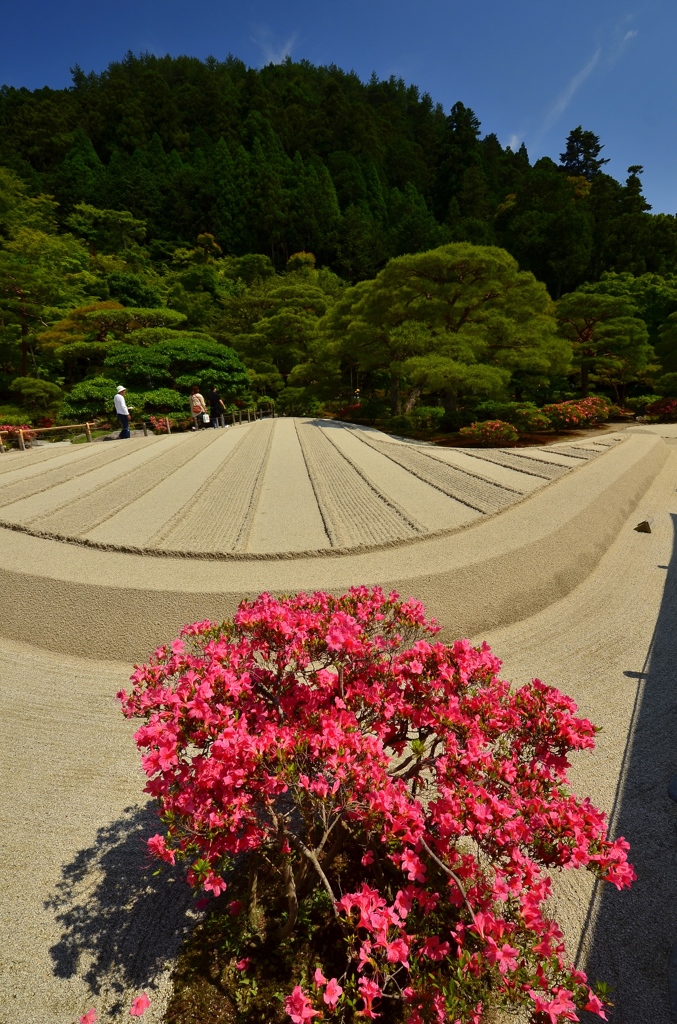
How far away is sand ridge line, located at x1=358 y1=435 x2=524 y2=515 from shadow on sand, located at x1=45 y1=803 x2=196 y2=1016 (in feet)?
14.8

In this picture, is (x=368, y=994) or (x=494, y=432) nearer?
(x=368, y=994)

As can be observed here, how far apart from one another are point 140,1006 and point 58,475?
785 centimetres

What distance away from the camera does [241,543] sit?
171 inches

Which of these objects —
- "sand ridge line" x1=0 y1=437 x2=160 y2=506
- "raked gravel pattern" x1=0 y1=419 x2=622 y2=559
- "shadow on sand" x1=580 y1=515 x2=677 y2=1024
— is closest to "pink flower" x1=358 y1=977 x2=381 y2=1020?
"shadow on sand" x1=580 y1=515 x2=677 y2=1024

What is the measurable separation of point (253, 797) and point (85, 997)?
1.07 m

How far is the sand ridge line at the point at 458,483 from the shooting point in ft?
18.4

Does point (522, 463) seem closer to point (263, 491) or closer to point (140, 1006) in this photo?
point (263, 491)

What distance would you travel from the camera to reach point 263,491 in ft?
21.2

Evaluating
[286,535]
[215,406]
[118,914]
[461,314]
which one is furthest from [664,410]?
[118,914]

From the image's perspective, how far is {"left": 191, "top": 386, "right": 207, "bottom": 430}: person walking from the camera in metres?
13.4

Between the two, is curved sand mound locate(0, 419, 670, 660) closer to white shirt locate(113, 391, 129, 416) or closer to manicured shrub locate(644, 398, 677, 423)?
white shirt locate(113, 391, 129, 416)

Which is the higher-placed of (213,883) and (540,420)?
(540,420)

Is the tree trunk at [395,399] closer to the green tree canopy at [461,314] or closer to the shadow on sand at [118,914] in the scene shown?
the green tree canopy at [461,314]

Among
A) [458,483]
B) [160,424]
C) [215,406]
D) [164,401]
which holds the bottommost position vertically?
[458,483]
